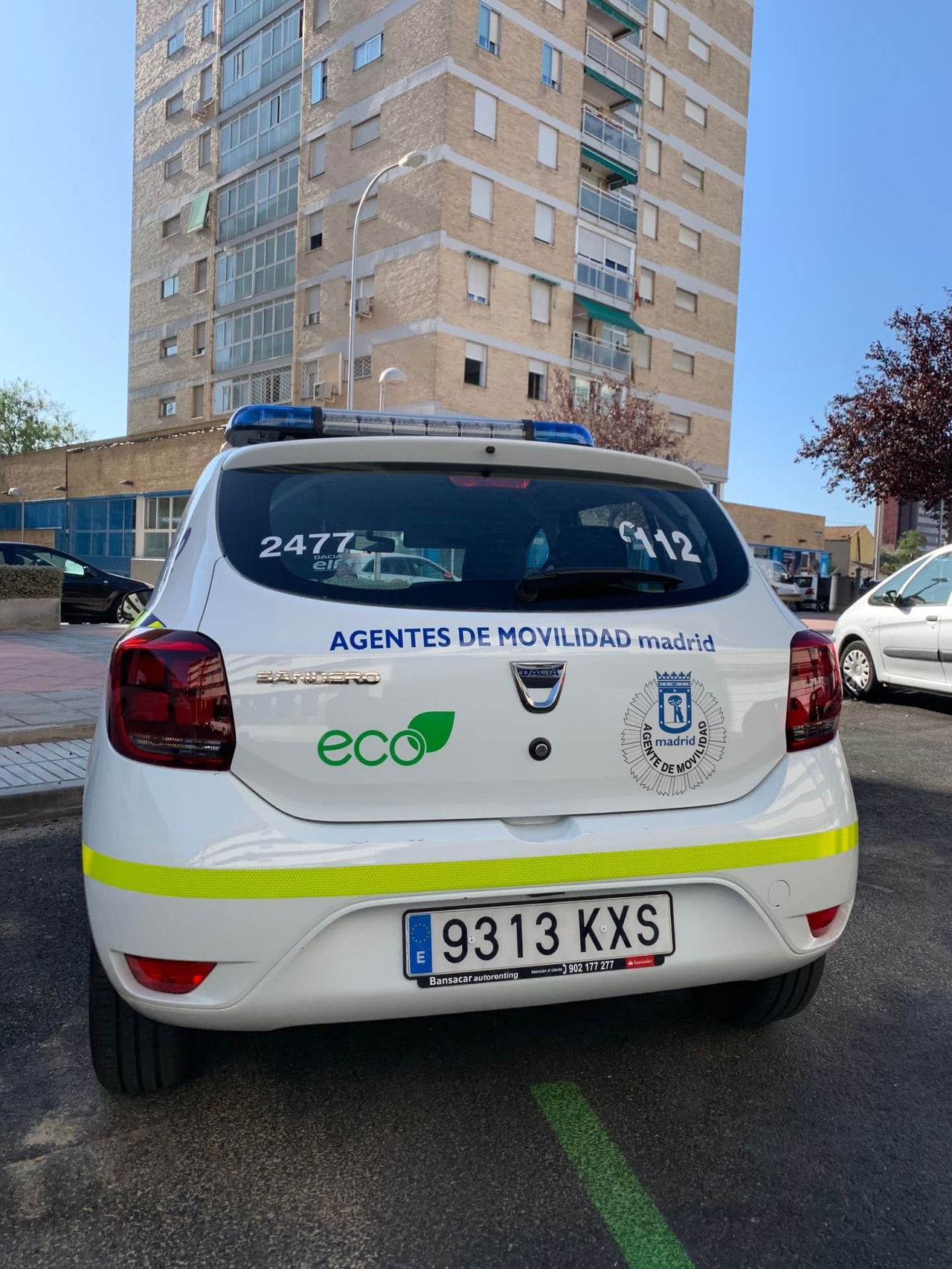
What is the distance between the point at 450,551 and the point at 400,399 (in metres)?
28.9

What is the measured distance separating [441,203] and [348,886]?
98.9 feet

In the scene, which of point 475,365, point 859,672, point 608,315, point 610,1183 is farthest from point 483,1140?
point 608,315

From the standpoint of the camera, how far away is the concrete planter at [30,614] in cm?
1330

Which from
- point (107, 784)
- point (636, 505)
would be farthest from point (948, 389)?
point (107, 784)

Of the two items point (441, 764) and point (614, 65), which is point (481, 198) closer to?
point (614, 65)

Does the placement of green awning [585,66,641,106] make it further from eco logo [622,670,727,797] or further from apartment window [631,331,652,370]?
eco logo [622,670,727,797]

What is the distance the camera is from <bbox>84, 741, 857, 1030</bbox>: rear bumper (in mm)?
1994

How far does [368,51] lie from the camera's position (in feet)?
103

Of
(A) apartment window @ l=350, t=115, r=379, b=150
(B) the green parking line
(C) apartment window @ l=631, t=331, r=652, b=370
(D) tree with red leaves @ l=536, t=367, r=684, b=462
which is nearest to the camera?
(B) the green parking line

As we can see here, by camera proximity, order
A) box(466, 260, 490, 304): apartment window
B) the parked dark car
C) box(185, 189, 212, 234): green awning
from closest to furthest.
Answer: the parked dark car → box(466, 260, 490, 304): apartment window → box(185, 189, 212, 234): green awning

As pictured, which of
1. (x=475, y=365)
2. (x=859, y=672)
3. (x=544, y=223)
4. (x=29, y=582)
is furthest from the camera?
(x=544, y=223)

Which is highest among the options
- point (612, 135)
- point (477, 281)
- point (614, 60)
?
point (614, 60)

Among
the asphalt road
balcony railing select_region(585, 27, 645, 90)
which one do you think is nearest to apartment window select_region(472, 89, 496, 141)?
balcony railing select_region(585, 27, 645, 90)

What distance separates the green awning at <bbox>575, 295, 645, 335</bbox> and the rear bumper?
34122 mm
